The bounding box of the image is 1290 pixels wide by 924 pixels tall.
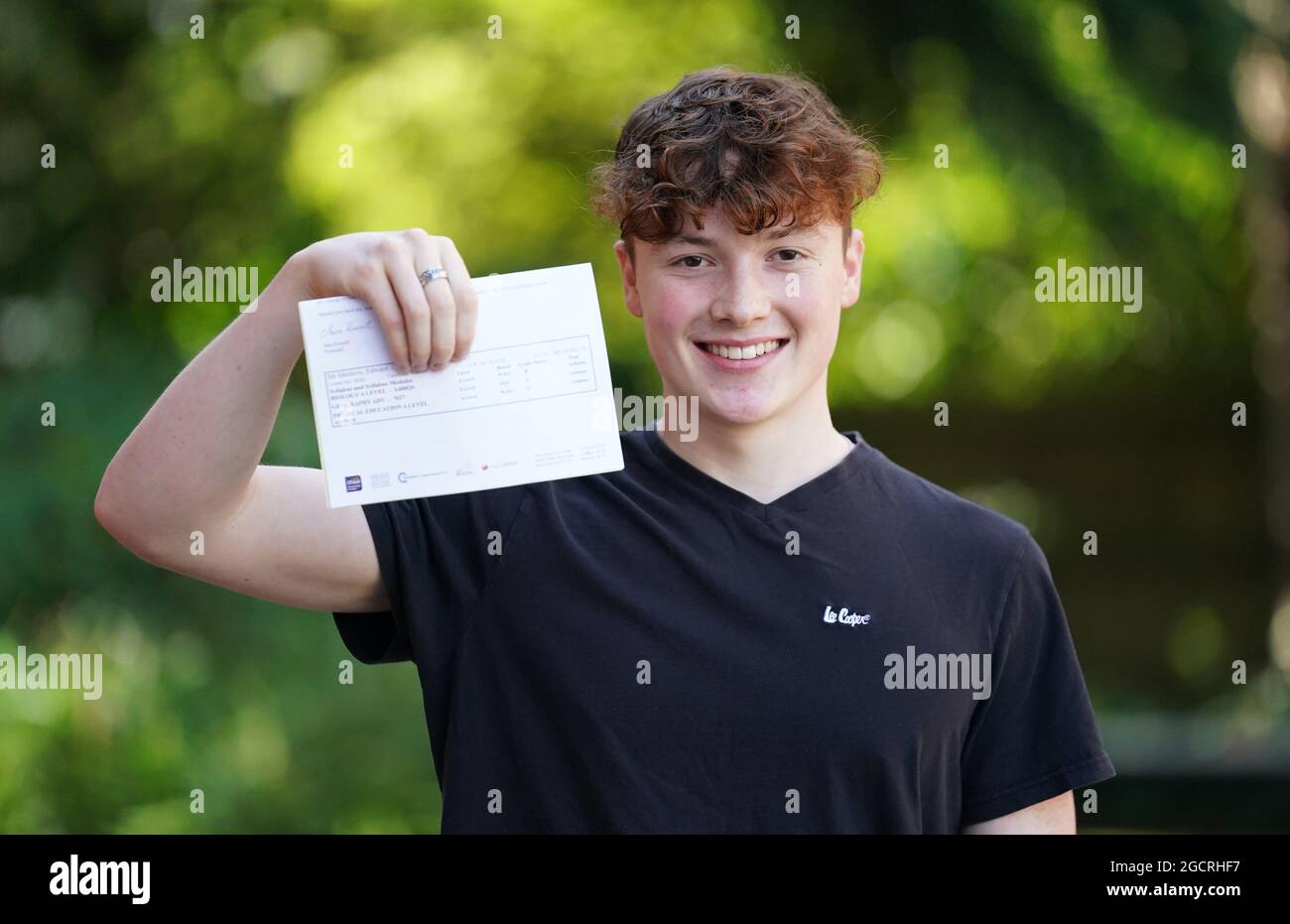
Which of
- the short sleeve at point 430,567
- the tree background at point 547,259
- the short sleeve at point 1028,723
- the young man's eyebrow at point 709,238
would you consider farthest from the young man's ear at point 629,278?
the tree background at point 547,259

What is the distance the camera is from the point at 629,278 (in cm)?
222

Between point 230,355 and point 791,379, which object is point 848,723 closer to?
point 791,379

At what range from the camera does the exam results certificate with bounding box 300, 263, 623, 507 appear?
6.01ft

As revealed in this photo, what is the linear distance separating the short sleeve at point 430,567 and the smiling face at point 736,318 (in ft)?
1.12

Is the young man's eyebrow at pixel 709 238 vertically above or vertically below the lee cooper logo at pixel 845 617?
above

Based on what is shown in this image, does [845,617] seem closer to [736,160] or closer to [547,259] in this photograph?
[736,160]

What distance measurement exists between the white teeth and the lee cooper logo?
40 cm

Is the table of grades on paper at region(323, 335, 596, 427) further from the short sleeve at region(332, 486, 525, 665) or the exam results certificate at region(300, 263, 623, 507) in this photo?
the short sleeve at region(332, 486, 525, 665)

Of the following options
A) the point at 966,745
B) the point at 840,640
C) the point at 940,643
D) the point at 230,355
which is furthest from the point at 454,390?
the point at 966,745

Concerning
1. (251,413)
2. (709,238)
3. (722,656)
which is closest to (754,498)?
(722,656)

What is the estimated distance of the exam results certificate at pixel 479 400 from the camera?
1.83m

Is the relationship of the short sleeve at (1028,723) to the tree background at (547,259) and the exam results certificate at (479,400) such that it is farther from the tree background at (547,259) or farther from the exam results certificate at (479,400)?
the tree background at (547,259)

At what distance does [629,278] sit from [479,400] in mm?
456

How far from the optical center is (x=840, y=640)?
1.98 metres
